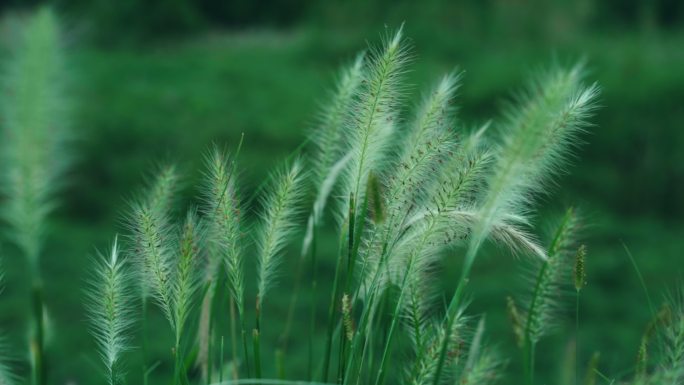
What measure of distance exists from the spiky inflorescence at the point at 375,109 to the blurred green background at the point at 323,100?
1.02 ft

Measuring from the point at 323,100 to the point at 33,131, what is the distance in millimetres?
1331

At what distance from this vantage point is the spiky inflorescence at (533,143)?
855 mm

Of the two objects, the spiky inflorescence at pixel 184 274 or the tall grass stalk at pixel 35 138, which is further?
the spiky inflorescence at pixel 184 274

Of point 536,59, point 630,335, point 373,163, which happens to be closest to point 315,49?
point 536,59

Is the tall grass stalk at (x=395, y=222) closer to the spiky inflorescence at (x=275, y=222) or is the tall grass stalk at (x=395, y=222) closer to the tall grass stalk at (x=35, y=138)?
the spiky inflorescence at (x=275, y=222)

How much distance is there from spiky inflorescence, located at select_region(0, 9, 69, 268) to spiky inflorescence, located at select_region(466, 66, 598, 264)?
0.38 meters

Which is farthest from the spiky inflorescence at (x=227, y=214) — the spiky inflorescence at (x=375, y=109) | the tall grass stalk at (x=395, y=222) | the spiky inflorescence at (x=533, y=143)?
the spiky inflorescence at (x=533, y=143)

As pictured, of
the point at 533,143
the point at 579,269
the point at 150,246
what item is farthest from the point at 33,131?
the point at 579,269

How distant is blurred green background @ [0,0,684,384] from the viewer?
463 cm

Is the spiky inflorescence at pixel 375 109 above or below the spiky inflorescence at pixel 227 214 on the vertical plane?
above

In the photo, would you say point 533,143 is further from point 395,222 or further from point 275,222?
point 275,222

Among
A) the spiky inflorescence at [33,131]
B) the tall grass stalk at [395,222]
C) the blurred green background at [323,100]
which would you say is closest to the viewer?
the spiky inflorescence at [33,131]

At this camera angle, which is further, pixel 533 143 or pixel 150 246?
pixel 150 246

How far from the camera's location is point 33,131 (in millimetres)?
808
